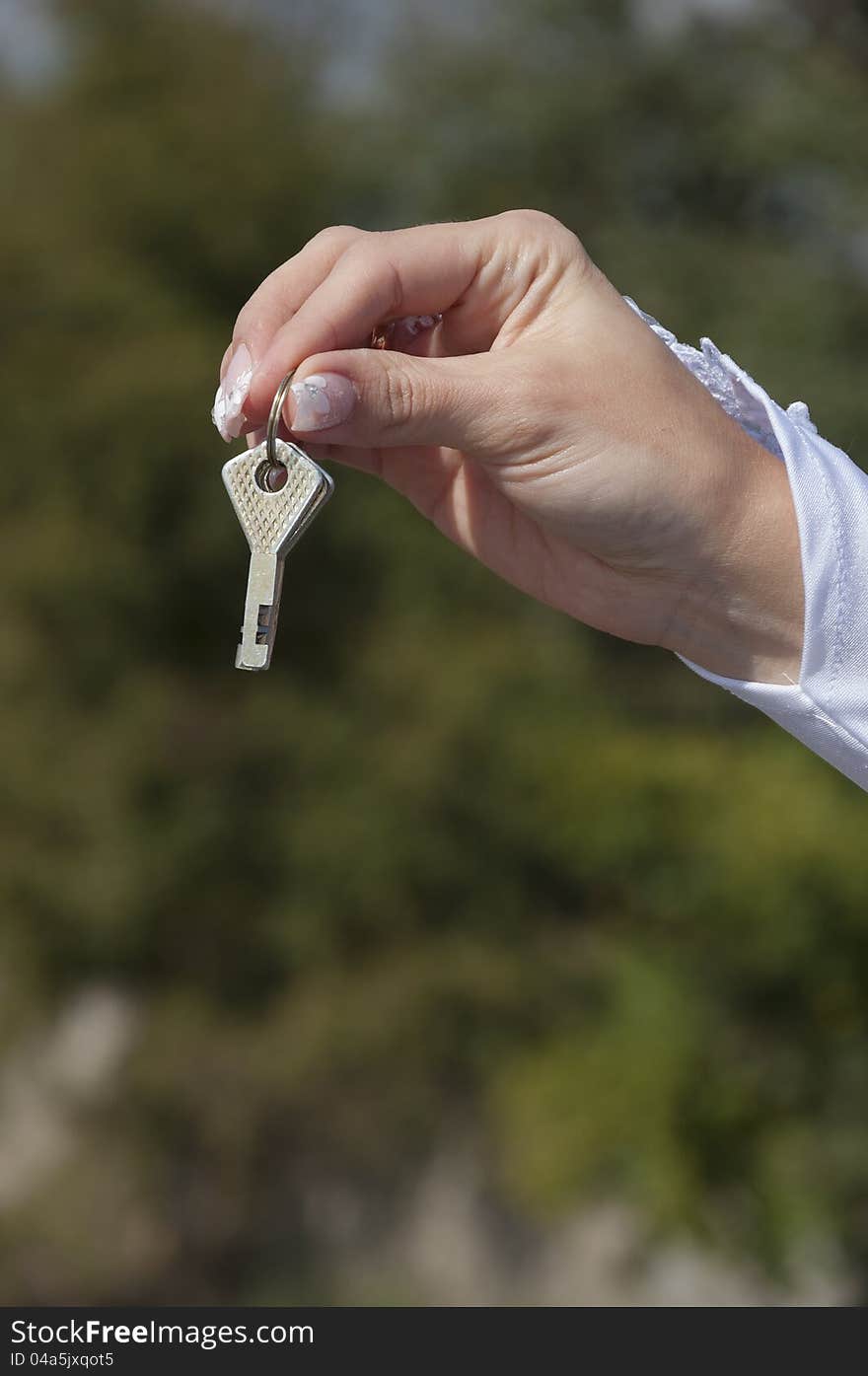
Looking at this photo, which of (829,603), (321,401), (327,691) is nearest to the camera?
(321,401)

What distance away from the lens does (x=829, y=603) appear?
88 cm

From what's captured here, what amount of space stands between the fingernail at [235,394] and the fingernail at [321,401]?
0.05 m

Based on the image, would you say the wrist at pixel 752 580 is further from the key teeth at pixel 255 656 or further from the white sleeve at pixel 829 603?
the key teeth at pixel 255 656

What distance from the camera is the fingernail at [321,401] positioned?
2.51 feet

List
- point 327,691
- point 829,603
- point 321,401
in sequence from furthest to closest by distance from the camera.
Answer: point 327,691
point 829,603
point 321,401

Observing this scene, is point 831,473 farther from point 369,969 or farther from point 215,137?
point 215,137

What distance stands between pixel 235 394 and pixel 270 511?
75 millimetres

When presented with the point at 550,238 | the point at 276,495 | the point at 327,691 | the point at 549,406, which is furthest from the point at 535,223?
the point at 327,691

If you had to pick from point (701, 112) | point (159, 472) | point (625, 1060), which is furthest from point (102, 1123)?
point (701, 112)

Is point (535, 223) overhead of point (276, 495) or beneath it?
overhead

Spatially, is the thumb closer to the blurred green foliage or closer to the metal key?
the metal key

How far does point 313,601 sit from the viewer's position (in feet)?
14.9

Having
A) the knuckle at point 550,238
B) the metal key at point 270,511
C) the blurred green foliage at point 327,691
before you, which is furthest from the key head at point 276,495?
the blurred green foliage at point 327,691

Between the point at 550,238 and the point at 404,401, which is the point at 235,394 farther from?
the point at 550,238
